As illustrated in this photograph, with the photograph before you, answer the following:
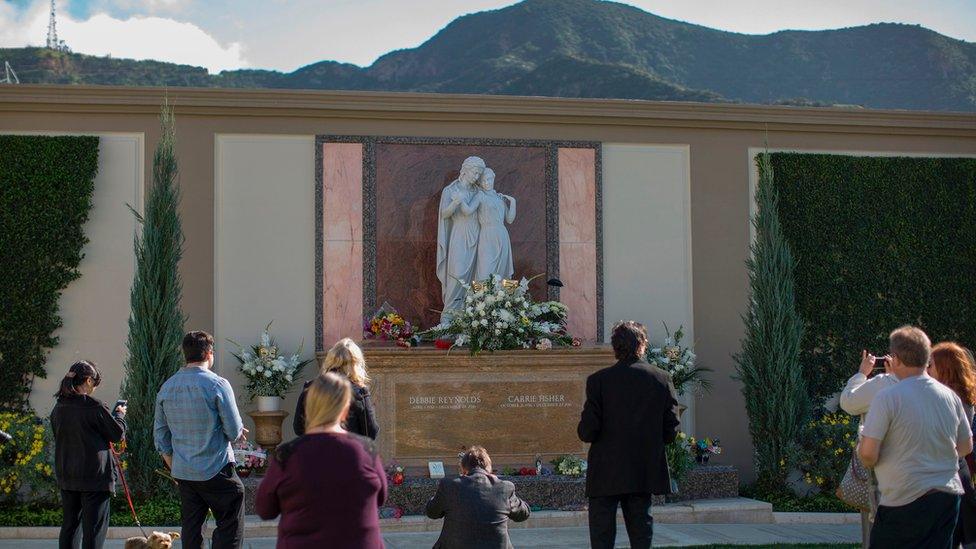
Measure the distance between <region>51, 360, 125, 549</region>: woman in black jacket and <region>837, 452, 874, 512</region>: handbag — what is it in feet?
15.5

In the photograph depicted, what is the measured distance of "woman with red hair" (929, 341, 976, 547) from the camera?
578 centimetres

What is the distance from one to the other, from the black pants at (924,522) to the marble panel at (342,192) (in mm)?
8524

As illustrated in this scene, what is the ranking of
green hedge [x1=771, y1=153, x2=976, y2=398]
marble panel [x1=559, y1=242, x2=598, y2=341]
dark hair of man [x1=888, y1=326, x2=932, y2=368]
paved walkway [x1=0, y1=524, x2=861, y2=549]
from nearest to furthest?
dark hair of man [x1=888, y1=326, x2=932, y2=368]
paved walkway [x1=0, y1=524, x2=861, y2=549]
marble panel [x1=559, y1=242, x2=598, y2=341]
green hedge [x1=771, y1=153, x2=976, y2=398]

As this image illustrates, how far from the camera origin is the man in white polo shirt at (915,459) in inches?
209

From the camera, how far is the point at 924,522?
529 cm

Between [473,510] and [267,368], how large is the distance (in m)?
6.43

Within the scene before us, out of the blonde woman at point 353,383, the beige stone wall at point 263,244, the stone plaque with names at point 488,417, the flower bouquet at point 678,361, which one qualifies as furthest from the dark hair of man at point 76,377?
the flower bouquet at point 678,361

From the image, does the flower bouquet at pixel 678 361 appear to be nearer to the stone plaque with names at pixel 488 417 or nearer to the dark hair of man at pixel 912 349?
the stone plaque with names at pixel 488 417

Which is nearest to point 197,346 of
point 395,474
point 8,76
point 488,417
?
point 395,474

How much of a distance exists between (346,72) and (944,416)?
50.5 meters

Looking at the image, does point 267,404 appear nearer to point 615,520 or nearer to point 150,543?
point 150,543

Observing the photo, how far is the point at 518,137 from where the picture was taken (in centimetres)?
1345

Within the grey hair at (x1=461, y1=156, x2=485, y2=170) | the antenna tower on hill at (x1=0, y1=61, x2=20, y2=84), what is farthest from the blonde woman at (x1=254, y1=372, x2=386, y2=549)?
the antenna tower on hill at (x1=0, y1=61, x2=20, y2=84)

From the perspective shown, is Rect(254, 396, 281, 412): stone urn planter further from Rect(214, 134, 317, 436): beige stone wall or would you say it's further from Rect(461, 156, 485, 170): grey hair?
Rect(461, 156, 485, 170): grey hair
